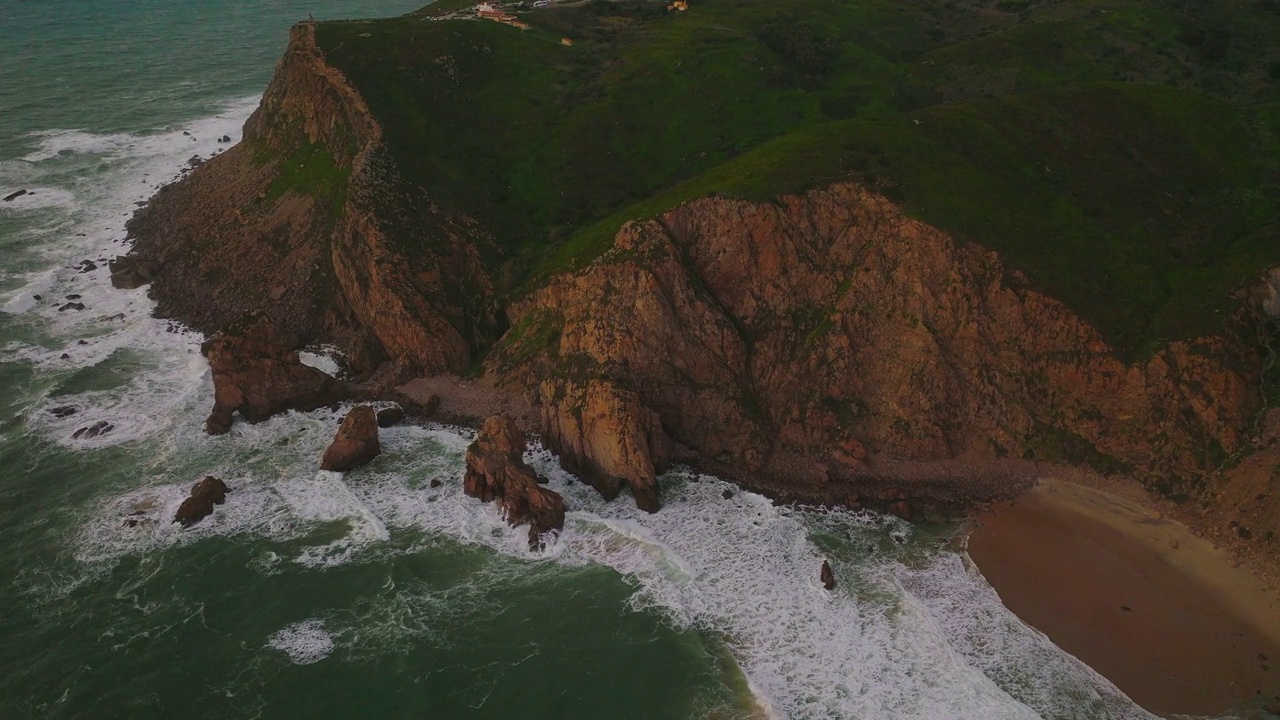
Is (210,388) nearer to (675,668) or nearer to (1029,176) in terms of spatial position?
(675,668)

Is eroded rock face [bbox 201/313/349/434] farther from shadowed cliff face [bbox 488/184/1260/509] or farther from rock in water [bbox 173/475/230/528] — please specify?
shadowed cliff face [bbox 488/184/1260/509]

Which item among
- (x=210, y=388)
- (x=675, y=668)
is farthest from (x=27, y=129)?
(x=675, y=668)

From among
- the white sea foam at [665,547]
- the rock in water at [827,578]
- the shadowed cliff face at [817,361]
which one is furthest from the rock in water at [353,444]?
the rock in water at [827,578]

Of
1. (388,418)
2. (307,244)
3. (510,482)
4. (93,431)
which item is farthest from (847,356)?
(93,431)

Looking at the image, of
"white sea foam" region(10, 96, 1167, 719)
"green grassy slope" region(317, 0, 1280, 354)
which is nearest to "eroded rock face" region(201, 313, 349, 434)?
"white sea foam" region(10, 96, 1167, 719)

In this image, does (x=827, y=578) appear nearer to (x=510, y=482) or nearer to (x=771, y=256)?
(x=510, y=482)

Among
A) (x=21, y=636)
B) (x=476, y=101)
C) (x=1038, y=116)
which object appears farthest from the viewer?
(x=476, y=101)
